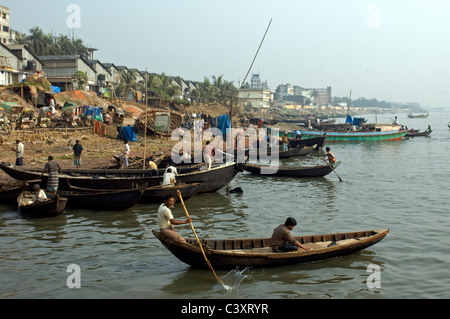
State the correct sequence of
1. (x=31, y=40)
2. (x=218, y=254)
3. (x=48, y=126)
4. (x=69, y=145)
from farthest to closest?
(x=31, y=40) < (x=48, y=126) < (x=69, y=145) < (x=218, y=254)

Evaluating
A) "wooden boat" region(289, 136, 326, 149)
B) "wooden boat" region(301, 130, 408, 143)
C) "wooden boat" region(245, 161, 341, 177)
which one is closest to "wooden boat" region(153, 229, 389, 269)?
"wooden boat" region(245, 161, 341, 177)

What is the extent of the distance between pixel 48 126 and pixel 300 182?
1627 cm

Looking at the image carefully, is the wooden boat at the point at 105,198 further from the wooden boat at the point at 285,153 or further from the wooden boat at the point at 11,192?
the wooden boat at the point at 285,153

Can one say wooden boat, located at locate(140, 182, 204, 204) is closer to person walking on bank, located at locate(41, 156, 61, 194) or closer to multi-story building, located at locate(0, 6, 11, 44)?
person walking on bank, located at locate(41, 156, 61, 194)

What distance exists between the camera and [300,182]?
76.1 feet

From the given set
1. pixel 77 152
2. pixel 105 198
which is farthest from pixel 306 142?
pixel 105 198

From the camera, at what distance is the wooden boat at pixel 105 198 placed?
14938 millimetres

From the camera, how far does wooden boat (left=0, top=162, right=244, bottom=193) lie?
15891mm

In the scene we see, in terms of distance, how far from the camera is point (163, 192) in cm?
1605

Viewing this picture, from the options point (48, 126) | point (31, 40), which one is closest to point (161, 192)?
point (48, 126)

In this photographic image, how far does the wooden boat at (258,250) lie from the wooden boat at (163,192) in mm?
5723

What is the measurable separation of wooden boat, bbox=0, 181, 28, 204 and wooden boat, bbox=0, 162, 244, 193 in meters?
0.51
